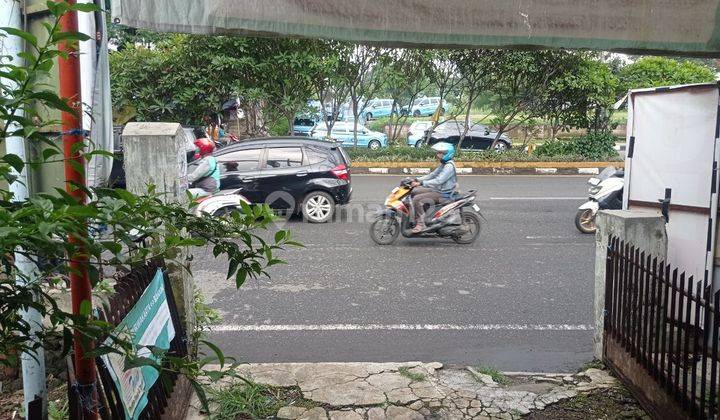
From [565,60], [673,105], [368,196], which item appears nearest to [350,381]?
[673,105]

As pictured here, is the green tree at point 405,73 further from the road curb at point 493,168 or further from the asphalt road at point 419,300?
the asphalt road at point 419,300

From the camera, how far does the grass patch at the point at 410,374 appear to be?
4433mm

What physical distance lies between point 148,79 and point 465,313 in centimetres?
1387

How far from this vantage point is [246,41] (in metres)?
17.1

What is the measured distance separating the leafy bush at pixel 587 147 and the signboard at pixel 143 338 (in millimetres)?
17252

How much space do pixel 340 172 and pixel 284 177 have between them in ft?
3.24

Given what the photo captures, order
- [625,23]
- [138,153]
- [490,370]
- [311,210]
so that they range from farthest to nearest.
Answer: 1. [311,210]
2. [490,370]
3. [138,153]
4. [625,23]

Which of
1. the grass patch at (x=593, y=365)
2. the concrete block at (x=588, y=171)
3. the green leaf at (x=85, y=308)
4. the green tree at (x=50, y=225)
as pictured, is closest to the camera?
the green tree at (x=50, y=225)

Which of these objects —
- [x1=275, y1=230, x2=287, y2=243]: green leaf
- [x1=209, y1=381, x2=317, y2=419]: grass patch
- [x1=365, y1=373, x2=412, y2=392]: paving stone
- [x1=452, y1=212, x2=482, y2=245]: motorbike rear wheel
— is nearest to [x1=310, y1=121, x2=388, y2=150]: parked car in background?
[x1=452, y1=212, x2=482, y2=245]: motorbike rear wheel

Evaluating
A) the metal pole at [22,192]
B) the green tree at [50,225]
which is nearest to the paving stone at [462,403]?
the metal pole at [22,192]

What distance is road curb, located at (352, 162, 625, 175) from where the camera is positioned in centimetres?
1830

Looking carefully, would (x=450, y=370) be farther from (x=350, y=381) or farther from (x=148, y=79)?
(x=148, y=79)

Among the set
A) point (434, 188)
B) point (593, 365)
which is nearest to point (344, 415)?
point (593, 365)

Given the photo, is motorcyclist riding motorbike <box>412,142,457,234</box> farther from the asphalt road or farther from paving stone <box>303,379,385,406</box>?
paving stone <box>303,379,385,406</box>
